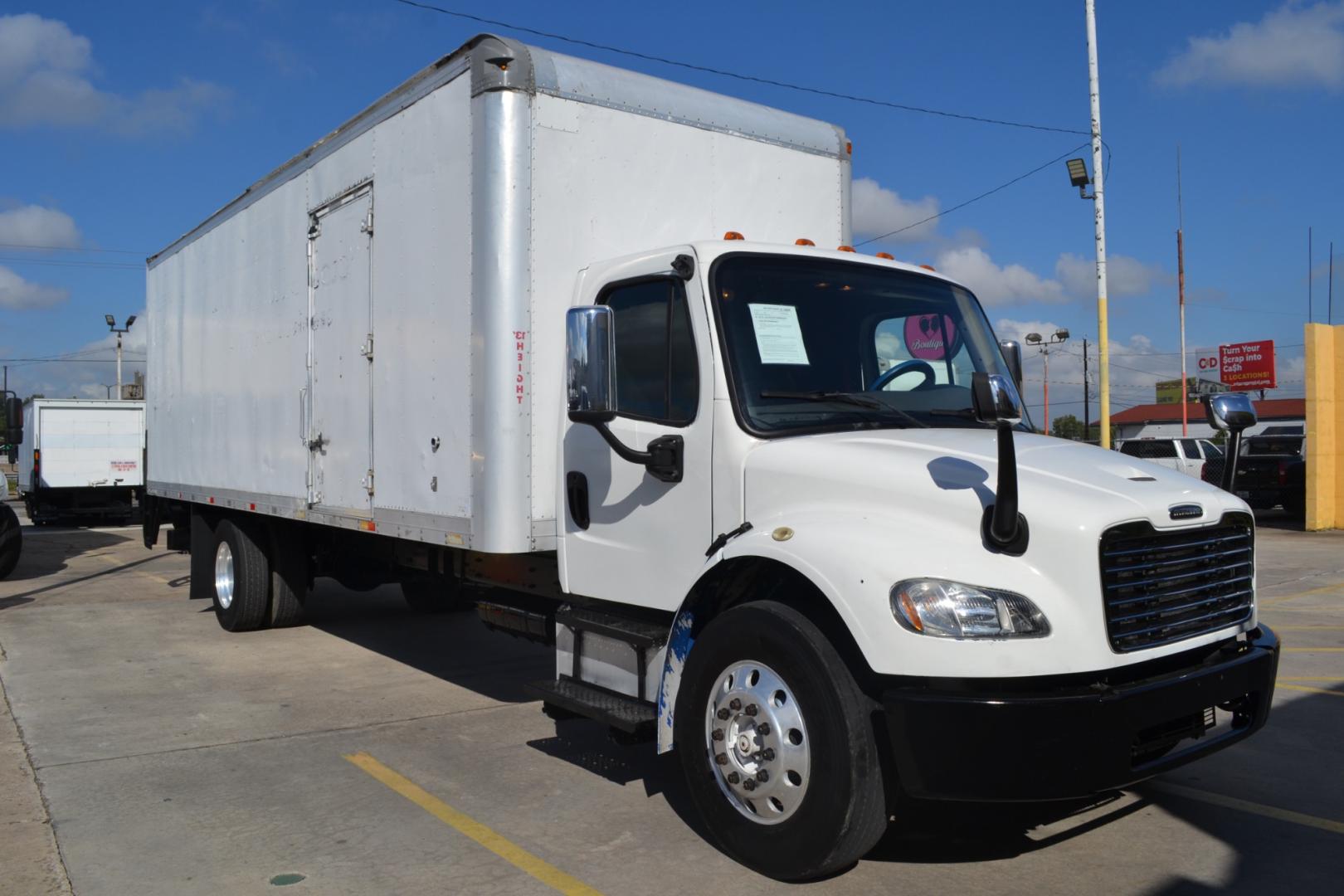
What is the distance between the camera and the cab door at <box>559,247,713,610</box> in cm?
470

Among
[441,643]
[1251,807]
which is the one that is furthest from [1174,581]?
[441,643]

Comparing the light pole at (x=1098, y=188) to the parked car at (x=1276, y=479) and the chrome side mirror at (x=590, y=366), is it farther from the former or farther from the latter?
the chrome side mirror at (x=590, y=366)

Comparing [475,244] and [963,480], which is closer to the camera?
[963,480]

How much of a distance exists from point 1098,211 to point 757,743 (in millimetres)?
18148

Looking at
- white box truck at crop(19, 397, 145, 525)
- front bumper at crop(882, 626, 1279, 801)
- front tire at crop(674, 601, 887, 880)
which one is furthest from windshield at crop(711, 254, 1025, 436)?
white box truck at crop(19, 397, 145, 525)

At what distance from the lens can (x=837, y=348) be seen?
4.84 m

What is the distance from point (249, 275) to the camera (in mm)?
8891

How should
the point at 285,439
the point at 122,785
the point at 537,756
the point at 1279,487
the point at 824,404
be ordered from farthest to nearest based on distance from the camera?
the point at 1279,487, the point at 285,439, the point at 537,756, the point at 122,785, the point at 824,404

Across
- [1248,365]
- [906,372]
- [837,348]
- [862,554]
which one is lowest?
[862,554]

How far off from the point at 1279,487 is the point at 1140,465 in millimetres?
21375

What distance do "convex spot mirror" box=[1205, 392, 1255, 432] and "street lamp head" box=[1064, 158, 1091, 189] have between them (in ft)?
52.7

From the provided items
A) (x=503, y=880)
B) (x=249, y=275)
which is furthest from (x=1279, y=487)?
(x=503, y=880)

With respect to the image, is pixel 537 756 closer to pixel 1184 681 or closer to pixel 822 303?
pixel 822 303

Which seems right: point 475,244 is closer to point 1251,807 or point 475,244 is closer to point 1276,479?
point 1251,807
